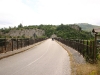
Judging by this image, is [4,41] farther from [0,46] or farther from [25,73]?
[25,73]

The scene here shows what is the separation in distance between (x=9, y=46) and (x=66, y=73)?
1579 cm

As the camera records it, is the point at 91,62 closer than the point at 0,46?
Yes

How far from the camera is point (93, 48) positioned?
1587cm

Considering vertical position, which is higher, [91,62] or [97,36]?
[97,36]

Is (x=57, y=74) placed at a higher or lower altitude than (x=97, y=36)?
lower

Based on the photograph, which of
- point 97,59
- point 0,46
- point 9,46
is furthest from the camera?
point 9,46

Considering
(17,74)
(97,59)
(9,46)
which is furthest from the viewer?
(9,46)

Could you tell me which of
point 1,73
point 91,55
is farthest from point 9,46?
point 1,73

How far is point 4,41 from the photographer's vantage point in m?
24.0

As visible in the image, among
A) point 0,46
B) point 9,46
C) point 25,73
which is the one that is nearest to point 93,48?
point 25,73

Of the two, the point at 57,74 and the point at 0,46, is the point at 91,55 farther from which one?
the point at 0,46

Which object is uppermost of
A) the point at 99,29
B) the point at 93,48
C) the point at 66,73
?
the point at 99,29

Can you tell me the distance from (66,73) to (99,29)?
14.2 ft

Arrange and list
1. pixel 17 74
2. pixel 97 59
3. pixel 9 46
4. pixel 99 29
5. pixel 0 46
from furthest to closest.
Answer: pixel 9 46 < pixel 0 46 < pixel 97 59 < pixel 99 29 < pixel 17 74
